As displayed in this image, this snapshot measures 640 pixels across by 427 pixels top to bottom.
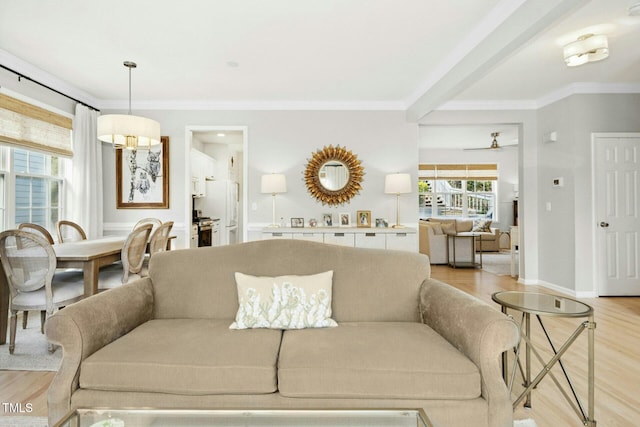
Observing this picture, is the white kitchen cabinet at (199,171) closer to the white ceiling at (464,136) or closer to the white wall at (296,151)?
the white wall at (296,151)

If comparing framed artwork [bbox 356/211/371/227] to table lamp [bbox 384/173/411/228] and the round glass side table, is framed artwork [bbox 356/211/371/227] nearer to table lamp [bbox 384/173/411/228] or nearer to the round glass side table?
table lamp [bbox 384/173/411/228]

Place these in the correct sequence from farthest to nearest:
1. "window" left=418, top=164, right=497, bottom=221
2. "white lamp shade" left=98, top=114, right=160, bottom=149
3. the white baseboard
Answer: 1. "window" left=418, top=164, right=497, bottom=221
2. the white baseboard
3. "white lamp shade" left=98, top=114, right=160, bottom=149

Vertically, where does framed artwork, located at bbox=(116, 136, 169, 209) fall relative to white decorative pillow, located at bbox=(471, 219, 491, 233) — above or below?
above

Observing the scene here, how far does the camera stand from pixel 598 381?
2.25m

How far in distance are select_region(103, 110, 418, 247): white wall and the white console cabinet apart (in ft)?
1.56

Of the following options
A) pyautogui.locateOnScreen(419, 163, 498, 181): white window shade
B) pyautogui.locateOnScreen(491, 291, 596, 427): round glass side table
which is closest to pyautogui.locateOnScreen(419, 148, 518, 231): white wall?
pyautogui.locateOnScreen(419, 163, 498, 181): white window shade

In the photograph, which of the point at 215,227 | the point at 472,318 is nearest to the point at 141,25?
the point at 472,318

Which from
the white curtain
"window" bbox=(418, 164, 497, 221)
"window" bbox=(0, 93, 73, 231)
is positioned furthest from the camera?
"window" bbox=(418, 164, 497, 221)

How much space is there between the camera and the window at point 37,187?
375 centimetres

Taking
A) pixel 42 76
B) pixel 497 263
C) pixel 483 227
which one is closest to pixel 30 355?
pixel 42 76

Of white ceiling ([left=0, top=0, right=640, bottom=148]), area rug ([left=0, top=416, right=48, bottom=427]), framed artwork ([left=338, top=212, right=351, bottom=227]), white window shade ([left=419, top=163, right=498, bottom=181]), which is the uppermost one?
white ceiling ([left=0, top=0, right=640, bottom=148])

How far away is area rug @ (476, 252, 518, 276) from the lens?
629cm

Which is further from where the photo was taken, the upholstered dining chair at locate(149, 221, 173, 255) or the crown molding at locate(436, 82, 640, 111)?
the crown molding at locate(436, 82, 640, 111)

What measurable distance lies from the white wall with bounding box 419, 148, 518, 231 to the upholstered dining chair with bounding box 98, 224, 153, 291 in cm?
827
